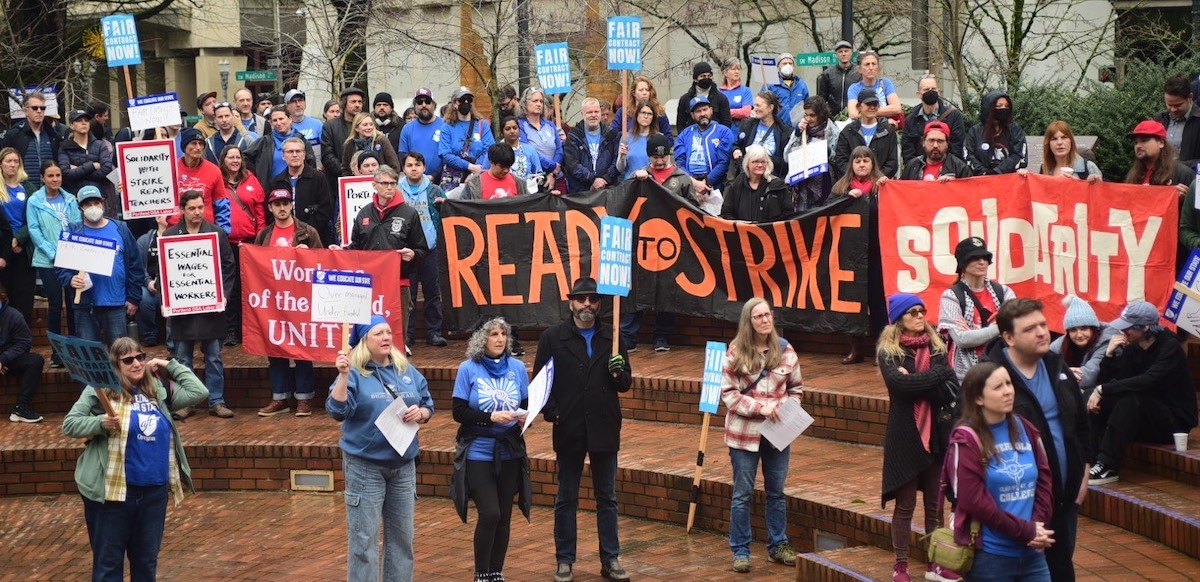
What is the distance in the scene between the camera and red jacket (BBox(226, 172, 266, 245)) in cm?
1593

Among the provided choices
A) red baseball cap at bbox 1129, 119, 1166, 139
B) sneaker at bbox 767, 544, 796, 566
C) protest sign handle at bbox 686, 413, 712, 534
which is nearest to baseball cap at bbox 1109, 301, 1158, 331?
red baseball cap at bbox 1129, 119, 1166, 139

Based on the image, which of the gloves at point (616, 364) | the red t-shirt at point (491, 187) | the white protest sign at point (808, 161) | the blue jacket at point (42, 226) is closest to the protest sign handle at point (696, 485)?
the gloves at point (616, 364)

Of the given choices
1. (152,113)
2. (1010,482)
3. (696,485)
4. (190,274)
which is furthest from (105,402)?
(152,113)

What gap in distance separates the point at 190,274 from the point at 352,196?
176 cm

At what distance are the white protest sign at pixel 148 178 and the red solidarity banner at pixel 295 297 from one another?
153 cm

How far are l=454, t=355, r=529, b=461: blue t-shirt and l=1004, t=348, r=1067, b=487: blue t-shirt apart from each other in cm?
375

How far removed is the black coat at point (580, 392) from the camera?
10.8 m

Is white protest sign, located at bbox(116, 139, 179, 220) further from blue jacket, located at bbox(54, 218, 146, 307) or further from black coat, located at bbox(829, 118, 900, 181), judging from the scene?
black coat, located at bbox(829, 118, 900, 181)

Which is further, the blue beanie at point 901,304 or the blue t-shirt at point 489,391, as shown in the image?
the blue t-shirt at point 489,391

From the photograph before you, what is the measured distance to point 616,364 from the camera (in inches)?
423

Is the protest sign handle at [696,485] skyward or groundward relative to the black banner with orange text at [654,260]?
groundward

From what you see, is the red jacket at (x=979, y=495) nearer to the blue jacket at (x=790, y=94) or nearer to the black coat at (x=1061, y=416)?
the black coat at (x=1061, y=416)

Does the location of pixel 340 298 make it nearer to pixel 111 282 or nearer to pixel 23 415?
pixel 111 282

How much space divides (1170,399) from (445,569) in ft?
16.6
